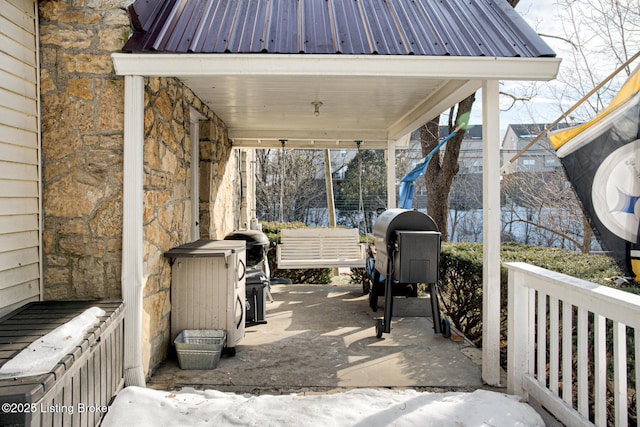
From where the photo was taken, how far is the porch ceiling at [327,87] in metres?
3.09

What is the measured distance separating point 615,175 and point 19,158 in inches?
169

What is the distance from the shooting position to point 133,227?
10.1 feet

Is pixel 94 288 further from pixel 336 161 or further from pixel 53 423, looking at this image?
pixel 336 161

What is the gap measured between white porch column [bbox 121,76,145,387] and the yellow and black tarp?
3.50 meters

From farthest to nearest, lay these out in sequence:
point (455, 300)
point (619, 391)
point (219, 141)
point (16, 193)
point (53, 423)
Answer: point (219, 141) < point (455, 300) < point (16, 193) < point (619, 391) < point (53, 423)

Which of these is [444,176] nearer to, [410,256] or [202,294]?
[410,256]

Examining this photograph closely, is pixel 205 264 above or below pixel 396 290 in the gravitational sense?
above

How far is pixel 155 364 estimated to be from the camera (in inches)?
→ 138

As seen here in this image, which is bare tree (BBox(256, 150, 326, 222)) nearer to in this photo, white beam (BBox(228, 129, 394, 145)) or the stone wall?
white beam (BBox(228, 129, 394, 145))

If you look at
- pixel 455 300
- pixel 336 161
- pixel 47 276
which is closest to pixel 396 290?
pixel 455 300

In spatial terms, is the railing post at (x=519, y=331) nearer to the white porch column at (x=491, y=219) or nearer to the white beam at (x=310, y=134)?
the white porch column at (x=491, y=219)

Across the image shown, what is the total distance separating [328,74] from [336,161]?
1801 cm

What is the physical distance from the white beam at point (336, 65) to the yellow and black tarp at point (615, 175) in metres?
0.75

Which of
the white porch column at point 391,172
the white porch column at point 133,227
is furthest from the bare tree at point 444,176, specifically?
the white porch column at point 133,227
